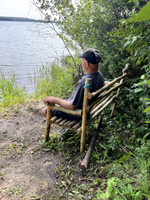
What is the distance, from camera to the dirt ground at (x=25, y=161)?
210cm

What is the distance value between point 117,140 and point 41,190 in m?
1.34

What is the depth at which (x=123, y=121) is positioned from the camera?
3371 mm

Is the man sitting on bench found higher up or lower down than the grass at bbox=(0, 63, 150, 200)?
higher up

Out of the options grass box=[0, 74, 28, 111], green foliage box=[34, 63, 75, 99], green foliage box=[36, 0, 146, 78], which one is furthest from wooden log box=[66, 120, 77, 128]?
grass box=[0, 74, 28, 111]

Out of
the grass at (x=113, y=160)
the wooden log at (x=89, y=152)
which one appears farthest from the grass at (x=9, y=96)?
the wooden log at (x=89, y=152)

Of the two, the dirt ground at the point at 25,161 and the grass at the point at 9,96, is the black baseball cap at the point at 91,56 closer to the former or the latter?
the dirt ground at the point at 25,161

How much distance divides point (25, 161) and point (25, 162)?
25mm

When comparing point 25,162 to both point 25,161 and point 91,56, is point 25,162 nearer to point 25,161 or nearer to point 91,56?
point 25,161

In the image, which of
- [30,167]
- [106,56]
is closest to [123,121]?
[106,56]

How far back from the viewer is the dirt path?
210 cm

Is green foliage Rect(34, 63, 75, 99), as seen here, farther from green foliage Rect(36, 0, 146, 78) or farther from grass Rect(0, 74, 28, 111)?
green foliage Rect(36, 0, 146, 78)

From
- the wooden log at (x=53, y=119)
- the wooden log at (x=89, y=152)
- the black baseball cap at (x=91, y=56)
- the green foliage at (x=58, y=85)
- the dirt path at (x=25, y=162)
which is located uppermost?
the black baseball cap at (x=91, y=56)

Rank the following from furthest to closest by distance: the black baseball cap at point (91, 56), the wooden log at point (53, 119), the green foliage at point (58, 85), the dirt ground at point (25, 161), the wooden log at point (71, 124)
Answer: the green foliage at point (58, 85)
the wooden log at point (53, 119)
the wooden log at point (71, 124)
the black baseball cap at point (91, 56)
the dirt ground at point (25, 161)

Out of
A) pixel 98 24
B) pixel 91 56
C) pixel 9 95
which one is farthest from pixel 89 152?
pixel 9 95
